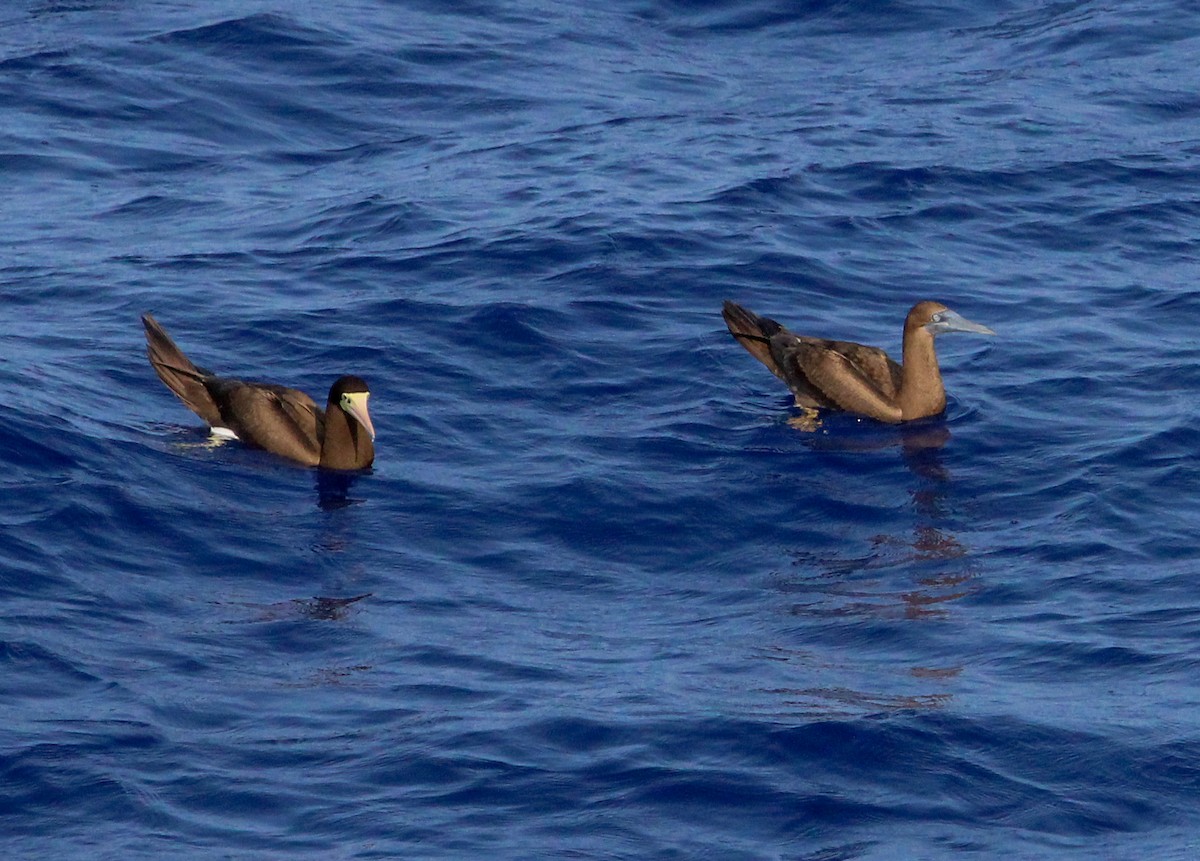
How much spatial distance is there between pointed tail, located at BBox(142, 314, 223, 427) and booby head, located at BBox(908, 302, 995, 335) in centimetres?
550

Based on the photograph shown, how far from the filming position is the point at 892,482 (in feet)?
45.8

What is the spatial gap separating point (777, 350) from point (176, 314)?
16.9 ft

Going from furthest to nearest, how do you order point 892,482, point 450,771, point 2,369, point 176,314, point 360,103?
point 360,103 → point 176,314 → point 2,369 → point 892,482 → point 450,771

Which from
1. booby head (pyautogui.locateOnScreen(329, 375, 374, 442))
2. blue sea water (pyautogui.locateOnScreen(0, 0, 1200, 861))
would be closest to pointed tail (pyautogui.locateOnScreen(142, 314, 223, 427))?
blue sea water (pyautogui.locateOnScreen(0, 0, 1200, 861))

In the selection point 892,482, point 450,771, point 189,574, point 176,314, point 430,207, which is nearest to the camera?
point 450,771

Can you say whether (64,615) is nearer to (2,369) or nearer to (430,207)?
(2,369)

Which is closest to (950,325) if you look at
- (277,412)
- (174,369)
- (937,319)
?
(937,319)

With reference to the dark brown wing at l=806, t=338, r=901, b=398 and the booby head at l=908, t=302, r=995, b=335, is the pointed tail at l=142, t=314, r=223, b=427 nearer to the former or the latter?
the dark brown wing at l=806, t=338, r=901, b=398

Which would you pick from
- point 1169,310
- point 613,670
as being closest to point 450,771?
point 613,670

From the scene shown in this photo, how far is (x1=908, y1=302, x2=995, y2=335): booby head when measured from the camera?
50.4 feet

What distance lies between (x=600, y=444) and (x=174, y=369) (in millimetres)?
3219

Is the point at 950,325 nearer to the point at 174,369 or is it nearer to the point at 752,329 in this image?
the point at 752,329

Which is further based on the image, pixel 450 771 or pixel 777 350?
pixel 777 350

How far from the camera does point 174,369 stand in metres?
14.7
